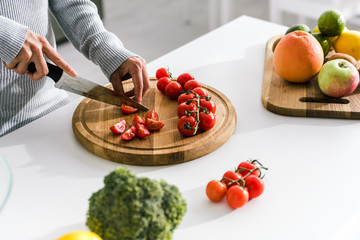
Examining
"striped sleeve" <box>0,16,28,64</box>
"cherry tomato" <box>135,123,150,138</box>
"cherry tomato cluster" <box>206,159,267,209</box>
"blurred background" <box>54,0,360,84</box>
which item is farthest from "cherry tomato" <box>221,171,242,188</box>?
"blurred background" <box>54,0,360,84</box>

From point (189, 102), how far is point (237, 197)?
0.34 meters

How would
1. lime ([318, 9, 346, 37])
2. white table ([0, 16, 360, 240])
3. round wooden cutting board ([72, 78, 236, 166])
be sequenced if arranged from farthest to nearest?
1. lime ([318, 9, 346, 37])
2. round wooden cutting board ([72, 78, 236, 166])
3. white table ([0, 16, 360, 240])

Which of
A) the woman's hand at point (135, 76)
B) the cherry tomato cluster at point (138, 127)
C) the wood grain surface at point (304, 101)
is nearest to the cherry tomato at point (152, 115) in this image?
the cherry tomato cluster at point (138, 127)

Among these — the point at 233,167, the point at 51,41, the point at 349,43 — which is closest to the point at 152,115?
the point at 233,167

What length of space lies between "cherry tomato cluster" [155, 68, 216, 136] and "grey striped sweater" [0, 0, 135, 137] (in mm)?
156

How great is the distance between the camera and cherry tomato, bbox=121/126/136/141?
1.18 m

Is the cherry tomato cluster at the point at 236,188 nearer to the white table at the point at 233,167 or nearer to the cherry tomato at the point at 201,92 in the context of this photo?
the white table at the point at 233,167

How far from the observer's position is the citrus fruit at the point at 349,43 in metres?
1.52

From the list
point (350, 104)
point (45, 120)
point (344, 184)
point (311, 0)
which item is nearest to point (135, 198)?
point (344, 184)

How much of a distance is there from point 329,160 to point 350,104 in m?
0.28

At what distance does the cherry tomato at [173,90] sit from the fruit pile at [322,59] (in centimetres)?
33

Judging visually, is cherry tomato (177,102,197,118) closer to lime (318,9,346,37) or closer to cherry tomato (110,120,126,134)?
cherry tomato (110,120,126,134)

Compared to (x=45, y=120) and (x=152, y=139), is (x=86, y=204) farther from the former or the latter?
(x=45, y=120)

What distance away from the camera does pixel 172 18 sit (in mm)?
4367
